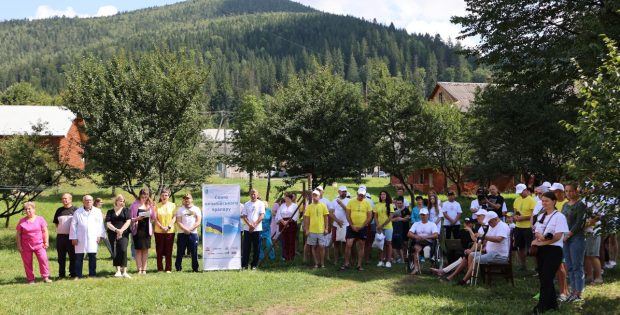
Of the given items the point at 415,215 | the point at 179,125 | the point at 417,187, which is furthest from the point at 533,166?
the point at 417,187

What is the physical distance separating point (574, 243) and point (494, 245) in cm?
167

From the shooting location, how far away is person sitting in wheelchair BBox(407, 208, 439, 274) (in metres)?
11.6

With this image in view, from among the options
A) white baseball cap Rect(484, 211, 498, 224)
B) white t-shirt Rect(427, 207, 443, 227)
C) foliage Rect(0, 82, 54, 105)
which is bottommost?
white t-shirt Rect(427, 207, 443, 227)

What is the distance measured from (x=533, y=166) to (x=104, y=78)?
15.1 metres

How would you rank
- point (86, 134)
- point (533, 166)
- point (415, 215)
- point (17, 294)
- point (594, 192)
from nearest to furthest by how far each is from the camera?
point (594, 192) < point (17, 294) < point (415, 215) < point (86, 134) < point (533, 166)

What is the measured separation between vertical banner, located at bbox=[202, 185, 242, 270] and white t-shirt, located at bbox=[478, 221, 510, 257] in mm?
5410

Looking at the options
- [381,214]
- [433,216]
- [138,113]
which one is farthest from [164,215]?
[433,216]

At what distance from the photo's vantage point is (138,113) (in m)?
16.2

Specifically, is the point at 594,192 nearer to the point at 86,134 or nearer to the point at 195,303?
the point at 195,303

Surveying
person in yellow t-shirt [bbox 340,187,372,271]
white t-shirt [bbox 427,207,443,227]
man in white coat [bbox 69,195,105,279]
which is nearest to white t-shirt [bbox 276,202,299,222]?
person in yellow t-shirt [bbox 340,187,372,271]

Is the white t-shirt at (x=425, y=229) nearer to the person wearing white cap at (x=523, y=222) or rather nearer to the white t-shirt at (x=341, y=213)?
the person wearing white cap at (x=523, y=222)

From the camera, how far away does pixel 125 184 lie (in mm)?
16422

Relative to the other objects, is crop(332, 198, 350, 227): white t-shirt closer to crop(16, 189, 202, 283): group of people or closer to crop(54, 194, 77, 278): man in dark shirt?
crop(16, 189, 202, 283): group of people

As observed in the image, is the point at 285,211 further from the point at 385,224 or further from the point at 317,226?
the point at 385,224
